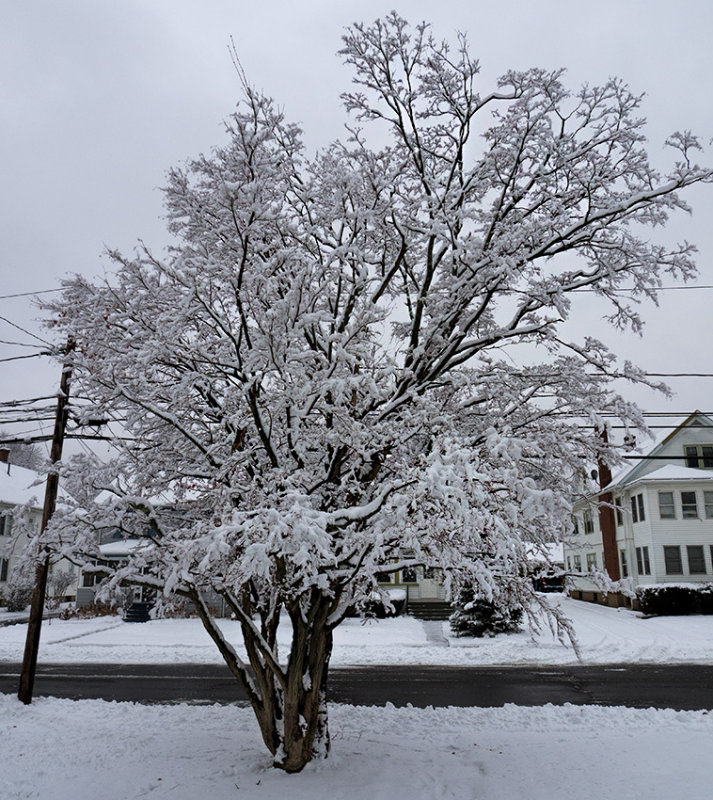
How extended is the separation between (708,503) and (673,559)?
127 inches

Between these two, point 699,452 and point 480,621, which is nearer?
point 480,621

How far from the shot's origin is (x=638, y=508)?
31.6m

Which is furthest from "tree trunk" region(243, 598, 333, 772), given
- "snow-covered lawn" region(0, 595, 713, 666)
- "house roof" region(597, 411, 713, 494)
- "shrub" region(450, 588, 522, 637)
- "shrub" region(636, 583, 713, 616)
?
"house roof" region(597, 411, 713, 494)

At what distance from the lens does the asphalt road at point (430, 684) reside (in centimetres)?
1266

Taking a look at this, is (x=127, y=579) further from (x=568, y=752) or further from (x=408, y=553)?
(x=568, y=752)

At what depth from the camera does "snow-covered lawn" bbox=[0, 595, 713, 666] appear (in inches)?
740

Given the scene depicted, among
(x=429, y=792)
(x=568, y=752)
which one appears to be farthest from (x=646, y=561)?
(x=429, y=792)

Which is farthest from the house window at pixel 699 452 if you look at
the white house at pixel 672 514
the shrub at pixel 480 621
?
the shrub at pixel 480 621

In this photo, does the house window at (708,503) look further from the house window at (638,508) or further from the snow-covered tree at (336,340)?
the snow-covered tree at (336,340)

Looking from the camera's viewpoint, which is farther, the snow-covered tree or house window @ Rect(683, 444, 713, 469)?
house window @ Rect(683, 444, 713, 469)

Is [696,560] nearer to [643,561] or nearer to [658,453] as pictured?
[643,561]

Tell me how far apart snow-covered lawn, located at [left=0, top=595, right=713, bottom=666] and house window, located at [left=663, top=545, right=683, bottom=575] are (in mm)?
3123

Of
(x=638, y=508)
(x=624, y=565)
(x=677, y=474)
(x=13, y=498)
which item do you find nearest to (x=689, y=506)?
(x=677, y=474)

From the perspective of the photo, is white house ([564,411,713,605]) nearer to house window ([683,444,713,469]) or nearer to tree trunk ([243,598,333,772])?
house window ([683,444,713,469])
